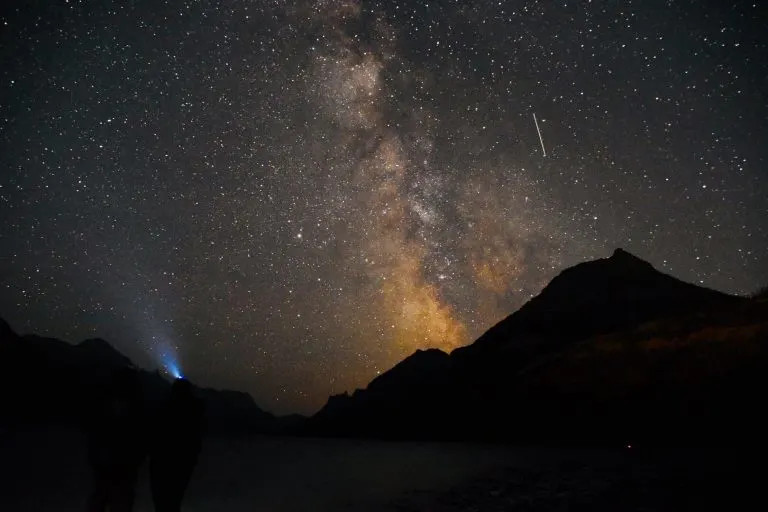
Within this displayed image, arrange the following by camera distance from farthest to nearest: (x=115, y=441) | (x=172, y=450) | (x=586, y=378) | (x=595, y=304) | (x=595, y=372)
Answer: (x=595, y=304)
(x=586, y=378)
(x=595, y=372)
(x=172, y=450)
(x=115, y=441)

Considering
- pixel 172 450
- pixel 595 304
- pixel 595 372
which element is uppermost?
pixel 595 304

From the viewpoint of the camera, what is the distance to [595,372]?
343ft

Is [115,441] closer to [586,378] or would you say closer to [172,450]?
[172,450]

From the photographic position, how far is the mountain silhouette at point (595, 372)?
249ft

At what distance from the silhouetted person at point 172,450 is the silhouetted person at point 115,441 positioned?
34cm

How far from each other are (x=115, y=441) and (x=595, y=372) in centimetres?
11532

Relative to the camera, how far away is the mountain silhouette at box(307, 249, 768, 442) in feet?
249

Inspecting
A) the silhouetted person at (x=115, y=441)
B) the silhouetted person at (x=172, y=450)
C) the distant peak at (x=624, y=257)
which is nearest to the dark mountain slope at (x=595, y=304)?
the distant peak at (x=624, y=257)

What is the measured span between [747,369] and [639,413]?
20.7m

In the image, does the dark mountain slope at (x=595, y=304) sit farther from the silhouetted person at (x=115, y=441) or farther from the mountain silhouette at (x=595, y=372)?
the silhouetted person at (x=115, y=441)

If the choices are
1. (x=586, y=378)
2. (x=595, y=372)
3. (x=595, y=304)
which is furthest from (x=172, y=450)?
(x=595, y=304)

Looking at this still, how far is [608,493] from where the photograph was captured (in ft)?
40.7

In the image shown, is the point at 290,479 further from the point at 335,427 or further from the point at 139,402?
the point at 335,427

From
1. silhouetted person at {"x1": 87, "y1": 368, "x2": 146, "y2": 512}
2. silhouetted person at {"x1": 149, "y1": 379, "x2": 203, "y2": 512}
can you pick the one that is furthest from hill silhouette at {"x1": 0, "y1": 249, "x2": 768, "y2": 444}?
silhouetted person at {"x1": 149, "y1": 379, "x2": 203, "y2": 512}
